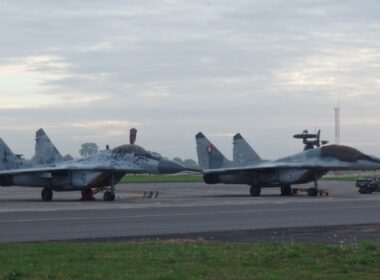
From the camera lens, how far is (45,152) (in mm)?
42000

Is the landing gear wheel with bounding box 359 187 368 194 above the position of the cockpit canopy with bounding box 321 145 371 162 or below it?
below

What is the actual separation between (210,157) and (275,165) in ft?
17.1

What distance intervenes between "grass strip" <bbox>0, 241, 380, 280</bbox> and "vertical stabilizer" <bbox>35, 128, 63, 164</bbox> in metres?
27.4

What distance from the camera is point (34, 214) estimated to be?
26703 mm

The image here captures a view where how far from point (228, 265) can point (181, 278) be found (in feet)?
4.70

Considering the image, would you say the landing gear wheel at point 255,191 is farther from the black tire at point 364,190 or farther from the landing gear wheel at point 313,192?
the black tire at point 364,190

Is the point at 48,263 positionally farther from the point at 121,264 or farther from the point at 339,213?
the point at 339,213

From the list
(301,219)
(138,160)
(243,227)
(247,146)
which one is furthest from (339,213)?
(247,146)

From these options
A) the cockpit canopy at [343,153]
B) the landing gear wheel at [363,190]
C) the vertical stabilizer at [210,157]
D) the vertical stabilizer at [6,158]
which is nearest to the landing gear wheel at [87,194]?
the vertical stabilizer at [6,158]

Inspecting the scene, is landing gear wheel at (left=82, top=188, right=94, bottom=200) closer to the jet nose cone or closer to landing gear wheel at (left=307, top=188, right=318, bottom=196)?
the jet nose cone

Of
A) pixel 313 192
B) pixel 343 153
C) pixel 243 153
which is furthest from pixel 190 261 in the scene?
pixel 243 153

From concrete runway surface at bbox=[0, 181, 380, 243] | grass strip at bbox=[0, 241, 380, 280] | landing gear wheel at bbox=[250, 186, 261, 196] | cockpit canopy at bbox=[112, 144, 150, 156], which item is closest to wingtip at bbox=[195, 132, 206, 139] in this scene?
landing gear wheel at bbox=[250, 186, 261, 196]

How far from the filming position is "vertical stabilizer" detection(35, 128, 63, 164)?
41.8 meters

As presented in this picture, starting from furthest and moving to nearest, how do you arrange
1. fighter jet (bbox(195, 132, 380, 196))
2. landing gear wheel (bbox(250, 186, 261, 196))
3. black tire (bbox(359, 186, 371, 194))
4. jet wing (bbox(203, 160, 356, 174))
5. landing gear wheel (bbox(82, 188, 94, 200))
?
black tire (bbox(359, 186, 371, 194)) < landing gear wheel (bbox(250, 186, 261, 196)) < fighter jet (bbox(195, 132, 380, 196)) < jet wing (bbox(203, 160, 356, 174)) < landing gear wheel (bbox(82, 188, 94, 200))
